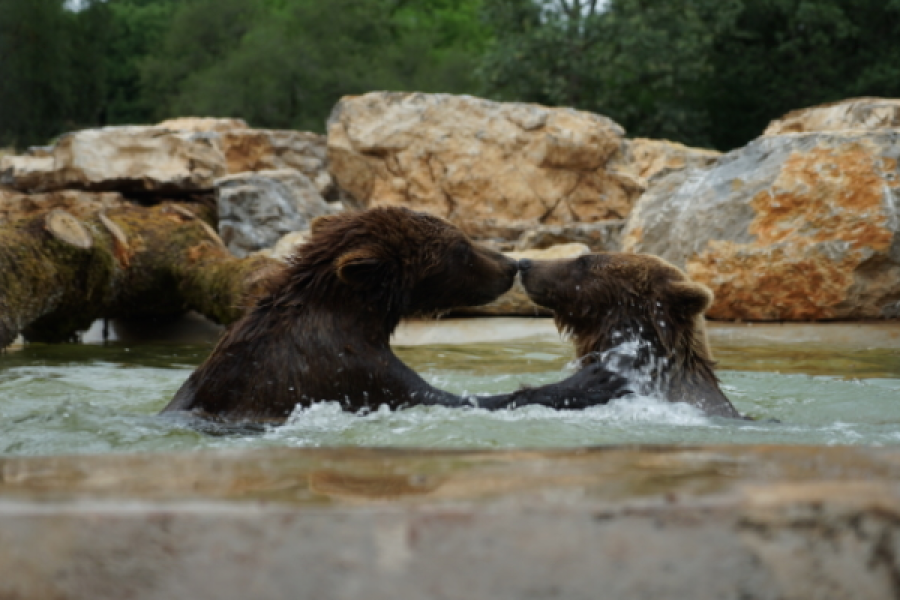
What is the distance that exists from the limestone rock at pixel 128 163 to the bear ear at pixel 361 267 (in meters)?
8.55

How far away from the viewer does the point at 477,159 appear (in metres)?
16.0

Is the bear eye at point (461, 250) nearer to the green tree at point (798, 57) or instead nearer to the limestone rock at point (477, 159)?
the limestone rock at point (477, 159)

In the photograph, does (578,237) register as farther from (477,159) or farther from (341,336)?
(341,336)

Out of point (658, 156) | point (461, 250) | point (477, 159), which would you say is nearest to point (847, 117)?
point (477, 159)

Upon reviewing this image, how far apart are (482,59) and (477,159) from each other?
49.6ft

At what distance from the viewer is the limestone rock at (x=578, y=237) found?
12.8m

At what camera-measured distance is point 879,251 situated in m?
9.87

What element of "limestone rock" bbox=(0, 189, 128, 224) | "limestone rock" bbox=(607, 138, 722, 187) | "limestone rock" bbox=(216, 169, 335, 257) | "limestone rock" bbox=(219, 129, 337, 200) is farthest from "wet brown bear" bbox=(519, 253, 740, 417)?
"limestone rock" bbox=(219, 129, 337, 200)

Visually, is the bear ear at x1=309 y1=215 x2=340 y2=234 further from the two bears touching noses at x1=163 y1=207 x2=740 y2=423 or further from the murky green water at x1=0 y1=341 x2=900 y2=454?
the murky green water at x1=0 y1=341 x2=900 y2=454

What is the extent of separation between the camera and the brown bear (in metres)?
4.77

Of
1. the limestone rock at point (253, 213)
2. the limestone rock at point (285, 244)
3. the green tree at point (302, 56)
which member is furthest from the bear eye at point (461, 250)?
the green tree at point (302, 56)

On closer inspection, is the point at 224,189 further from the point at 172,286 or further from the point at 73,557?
the point at 73,557

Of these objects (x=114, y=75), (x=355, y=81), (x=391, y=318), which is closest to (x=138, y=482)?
(x=391, y=318)

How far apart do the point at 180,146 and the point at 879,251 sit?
8.24 meters
